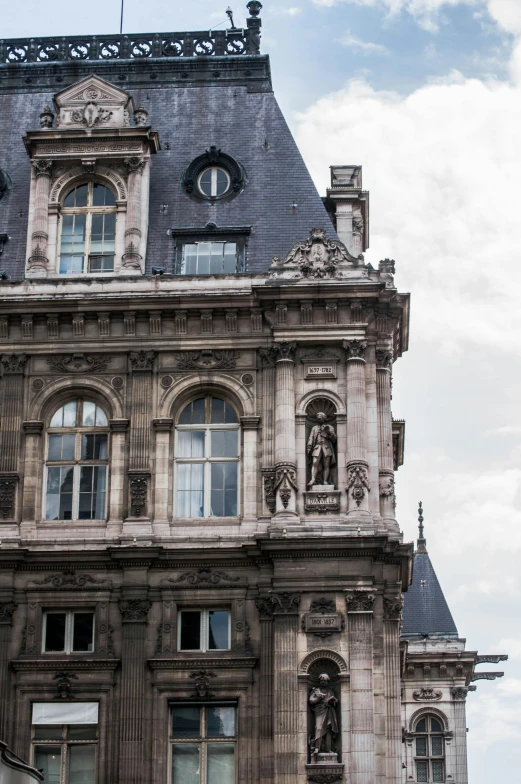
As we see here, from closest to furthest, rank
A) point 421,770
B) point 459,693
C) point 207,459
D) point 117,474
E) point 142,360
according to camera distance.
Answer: point 117,474
point 207,459
point 142,360
point 421,770
point 459,693

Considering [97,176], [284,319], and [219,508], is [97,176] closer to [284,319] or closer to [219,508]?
[284,319]

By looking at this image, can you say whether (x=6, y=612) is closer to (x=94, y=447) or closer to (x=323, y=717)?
(x=94, y=447)

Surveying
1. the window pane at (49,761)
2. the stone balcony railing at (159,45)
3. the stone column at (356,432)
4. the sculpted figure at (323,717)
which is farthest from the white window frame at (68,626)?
the stone balcony railing at (159,45)

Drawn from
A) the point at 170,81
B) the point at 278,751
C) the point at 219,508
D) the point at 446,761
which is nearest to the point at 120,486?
the point at 219,508

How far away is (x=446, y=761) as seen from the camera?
63.3 meters

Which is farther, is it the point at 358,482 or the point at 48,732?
the point at 358,482

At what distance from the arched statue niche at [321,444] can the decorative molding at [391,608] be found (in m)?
3.31

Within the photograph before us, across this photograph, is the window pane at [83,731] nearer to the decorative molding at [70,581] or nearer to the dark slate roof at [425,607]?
the decorative molding at [70,581]

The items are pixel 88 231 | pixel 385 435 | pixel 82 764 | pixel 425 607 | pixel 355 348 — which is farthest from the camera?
pixel 425 607

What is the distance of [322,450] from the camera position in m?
44.3

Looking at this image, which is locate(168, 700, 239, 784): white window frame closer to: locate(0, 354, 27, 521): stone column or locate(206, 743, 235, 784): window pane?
locate(206, 743, 235, 784): window pane

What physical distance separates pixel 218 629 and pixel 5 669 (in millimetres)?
5580

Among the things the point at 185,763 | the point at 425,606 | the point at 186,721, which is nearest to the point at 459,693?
the point at 425,606

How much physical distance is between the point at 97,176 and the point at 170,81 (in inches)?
255
